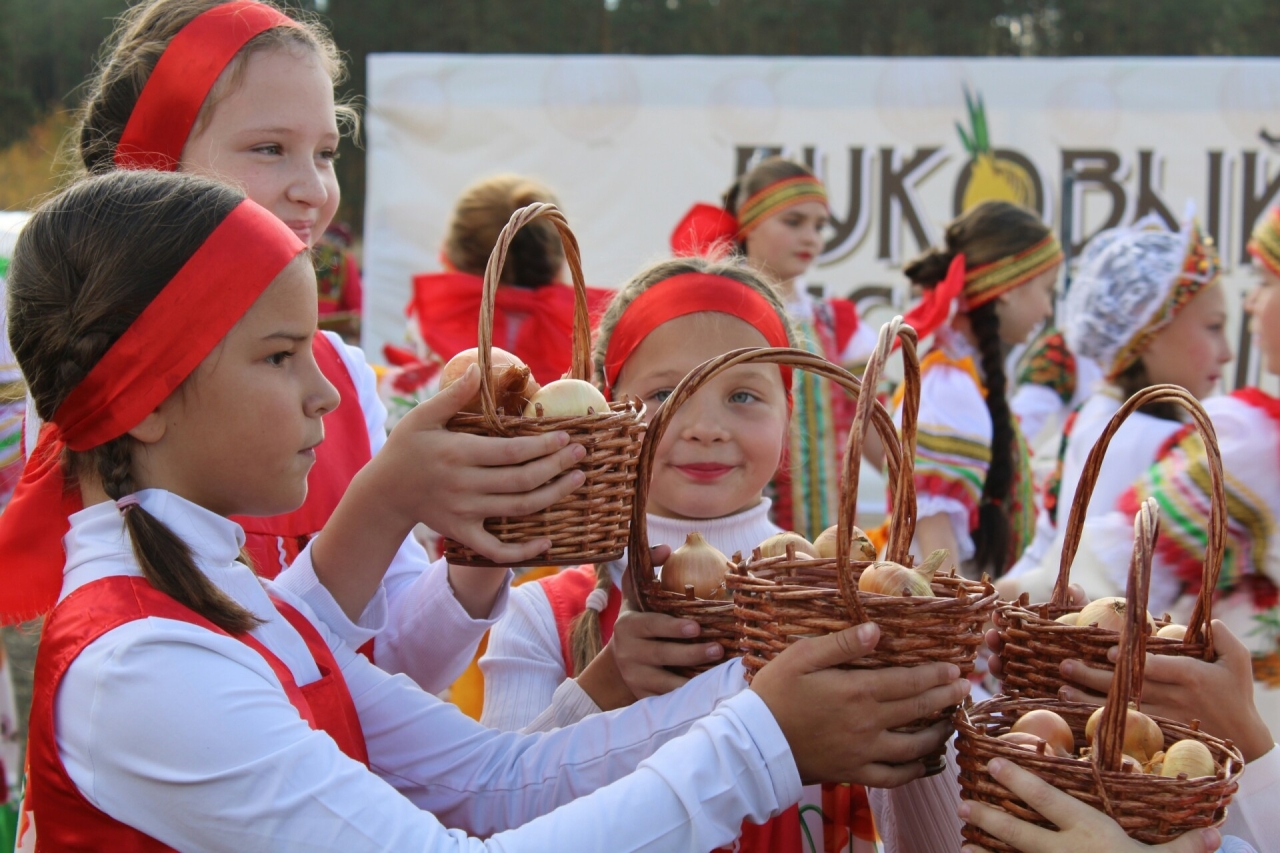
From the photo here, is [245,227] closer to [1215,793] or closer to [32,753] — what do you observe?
[32,753]

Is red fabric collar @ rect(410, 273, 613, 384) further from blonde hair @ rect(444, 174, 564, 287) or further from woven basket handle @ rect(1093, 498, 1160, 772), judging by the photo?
woven basket handle @ rect(1093, 498, 1160, 772)

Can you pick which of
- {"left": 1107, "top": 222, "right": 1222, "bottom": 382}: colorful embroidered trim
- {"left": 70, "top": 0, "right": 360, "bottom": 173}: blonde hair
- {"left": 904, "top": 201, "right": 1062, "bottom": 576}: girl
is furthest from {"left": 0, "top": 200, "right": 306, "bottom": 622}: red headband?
{"left": 1107, "top": 222, "right": 1222, "bottom": 382}: colorful embroidered trim

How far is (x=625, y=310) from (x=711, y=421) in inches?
13.4

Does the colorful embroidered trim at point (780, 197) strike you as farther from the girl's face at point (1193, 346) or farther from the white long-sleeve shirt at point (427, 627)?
the white long-sleeve shirt at point (427, 627)

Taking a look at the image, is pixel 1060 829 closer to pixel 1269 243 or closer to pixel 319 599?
pixel 319 599

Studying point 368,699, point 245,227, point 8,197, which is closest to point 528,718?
point 368,699

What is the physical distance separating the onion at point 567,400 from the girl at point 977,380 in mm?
1864

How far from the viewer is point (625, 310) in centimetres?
228

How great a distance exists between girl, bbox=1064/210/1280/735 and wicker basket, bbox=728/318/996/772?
1487 millimetres

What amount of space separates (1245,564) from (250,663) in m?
2.35

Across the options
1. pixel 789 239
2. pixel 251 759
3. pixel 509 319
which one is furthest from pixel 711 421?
pixel 789 239

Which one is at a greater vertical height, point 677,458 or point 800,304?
point 677,458

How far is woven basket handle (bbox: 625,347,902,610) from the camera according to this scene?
1620mm

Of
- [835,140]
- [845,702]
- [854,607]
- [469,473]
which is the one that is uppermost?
[835,140]
